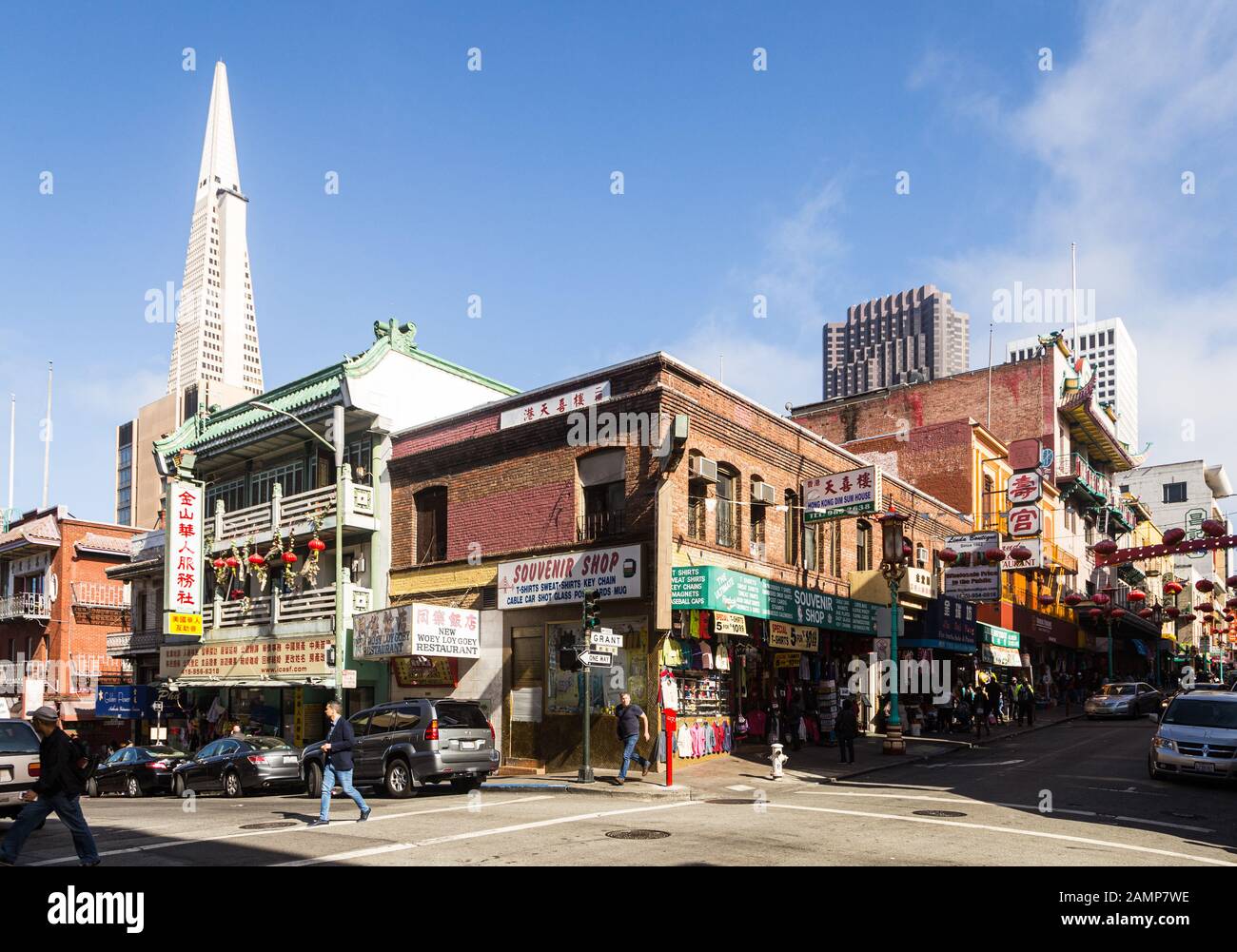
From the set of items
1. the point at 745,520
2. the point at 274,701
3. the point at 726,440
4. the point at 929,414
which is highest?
the point at 929,414

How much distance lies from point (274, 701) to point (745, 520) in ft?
55.5

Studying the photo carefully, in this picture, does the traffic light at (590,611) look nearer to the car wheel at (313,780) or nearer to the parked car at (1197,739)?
A: the car wheel at (313,780)

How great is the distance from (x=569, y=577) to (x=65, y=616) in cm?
3512

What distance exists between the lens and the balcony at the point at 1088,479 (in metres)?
53.4

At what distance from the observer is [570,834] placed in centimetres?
1346

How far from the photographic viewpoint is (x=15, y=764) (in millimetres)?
15461

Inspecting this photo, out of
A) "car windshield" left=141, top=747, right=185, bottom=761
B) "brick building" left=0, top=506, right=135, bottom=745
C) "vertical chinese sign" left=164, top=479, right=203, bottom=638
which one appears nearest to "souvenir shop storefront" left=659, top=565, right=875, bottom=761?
"car windshield" left=141, top=747, right=185, bottom=761

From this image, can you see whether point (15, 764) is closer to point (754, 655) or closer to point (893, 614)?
point (754, 655)

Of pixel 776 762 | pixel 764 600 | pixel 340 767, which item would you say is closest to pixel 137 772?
pixel 340 767

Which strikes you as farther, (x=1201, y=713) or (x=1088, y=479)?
(x=1088, y=479)

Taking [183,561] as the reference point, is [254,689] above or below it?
below
